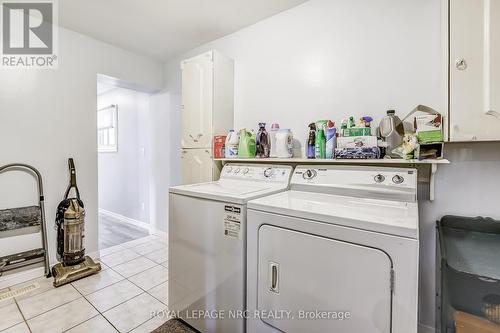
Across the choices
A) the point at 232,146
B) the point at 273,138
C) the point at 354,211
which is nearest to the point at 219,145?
the point at 232,146

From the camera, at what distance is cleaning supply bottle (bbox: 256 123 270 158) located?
2.06 meters

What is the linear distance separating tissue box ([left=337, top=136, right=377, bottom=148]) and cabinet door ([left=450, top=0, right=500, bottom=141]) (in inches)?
15.5

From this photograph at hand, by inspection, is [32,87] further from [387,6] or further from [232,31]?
[387,6]

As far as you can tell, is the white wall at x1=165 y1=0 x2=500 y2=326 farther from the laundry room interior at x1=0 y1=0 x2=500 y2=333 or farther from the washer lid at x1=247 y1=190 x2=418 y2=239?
the washer lid at x1=247 y1=190 x2=418 y2=239

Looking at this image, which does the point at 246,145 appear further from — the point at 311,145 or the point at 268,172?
the point at 311,145

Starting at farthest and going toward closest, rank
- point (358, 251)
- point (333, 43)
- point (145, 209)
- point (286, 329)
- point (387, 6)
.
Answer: point (145, 209), point (333, 43), point (387, 6), point (286, 329), point (358, 251)

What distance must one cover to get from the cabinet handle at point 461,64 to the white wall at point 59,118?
10.6 ft

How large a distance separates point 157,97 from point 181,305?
281cm

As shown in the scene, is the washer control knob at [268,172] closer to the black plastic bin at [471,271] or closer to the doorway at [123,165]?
the black plastic bin at [471,271]

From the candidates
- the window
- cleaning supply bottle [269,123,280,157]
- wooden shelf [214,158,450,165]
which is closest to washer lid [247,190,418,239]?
wooden shelf [214,158,450,165]

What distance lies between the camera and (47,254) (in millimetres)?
2305

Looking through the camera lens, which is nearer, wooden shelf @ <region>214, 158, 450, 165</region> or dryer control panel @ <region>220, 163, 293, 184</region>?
wooden shelf @ <region>214, 158, 450, 165</region>

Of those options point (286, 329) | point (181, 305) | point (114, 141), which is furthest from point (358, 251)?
point (114, 141)

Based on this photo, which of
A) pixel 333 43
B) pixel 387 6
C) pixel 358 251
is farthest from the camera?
pixel 333 43
